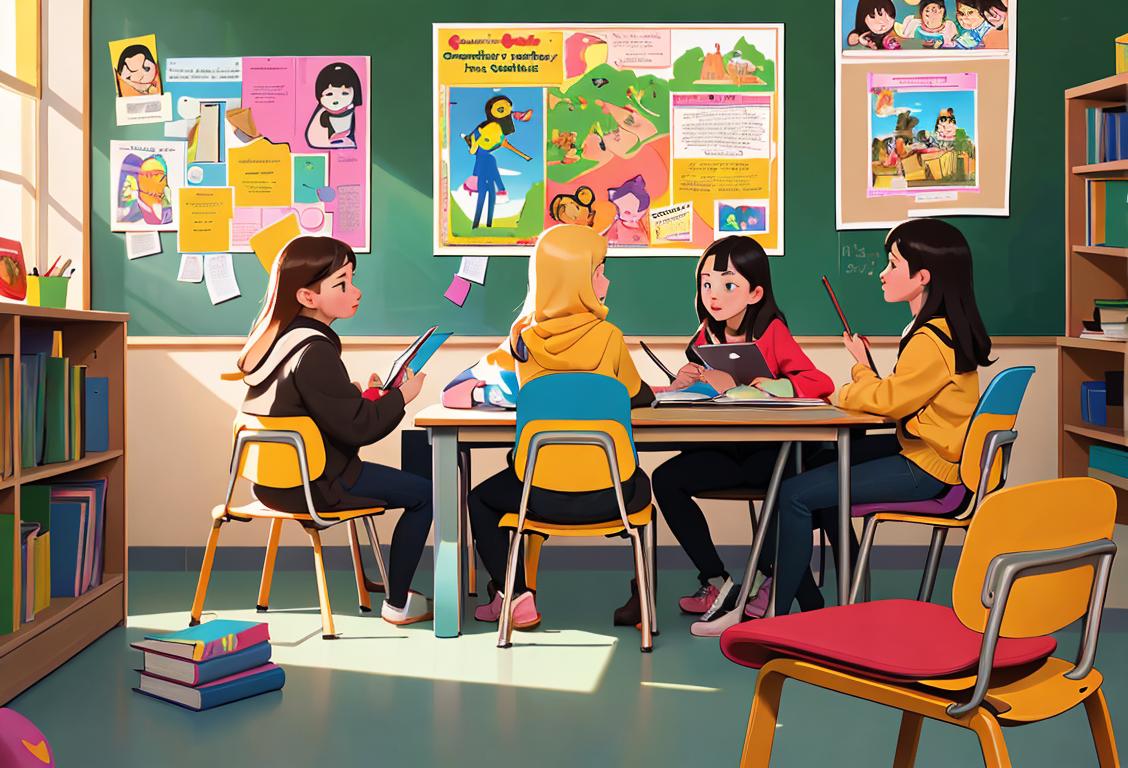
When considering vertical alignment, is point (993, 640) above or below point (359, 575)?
above

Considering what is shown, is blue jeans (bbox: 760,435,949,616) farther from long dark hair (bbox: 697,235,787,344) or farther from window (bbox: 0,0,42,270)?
window (bbox: 0,0,42,270)

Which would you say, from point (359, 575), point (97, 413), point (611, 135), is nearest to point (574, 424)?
point (359, 575)

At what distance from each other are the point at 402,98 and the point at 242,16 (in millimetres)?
734

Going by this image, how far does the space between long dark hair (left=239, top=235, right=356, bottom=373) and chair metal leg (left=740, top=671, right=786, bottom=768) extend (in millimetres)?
2000

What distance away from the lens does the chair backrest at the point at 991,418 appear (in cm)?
293

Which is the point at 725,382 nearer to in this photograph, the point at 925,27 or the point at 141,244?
the point at 925,27

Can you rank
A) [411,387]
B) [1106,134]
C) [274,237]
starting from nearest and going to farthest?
1. [411,387]
2. [1106,134]
3. [274,237]

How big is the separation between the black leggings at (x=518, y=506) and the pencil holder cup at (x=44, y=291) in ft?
4.56

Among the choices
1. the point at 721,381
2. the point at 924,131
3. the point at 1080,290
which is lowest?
the point at 721,381

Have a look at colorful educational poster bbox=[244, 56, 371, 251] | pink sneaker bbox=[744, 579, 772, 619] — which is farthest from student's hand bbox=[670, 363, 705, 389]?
colorful educational poster bbox=[244, 56, 371, 251]

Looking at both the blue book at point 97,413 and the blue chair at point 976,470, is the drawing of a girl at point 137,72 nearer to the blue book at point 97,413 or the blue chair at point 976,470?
the blue book at point 97,413

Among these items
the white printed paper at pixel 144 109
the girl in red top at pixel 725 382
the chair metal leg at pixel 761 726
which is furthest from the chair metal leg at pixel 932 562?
the white printed paper at pixel 144 109

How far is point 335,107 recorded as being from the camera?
14.0 ft

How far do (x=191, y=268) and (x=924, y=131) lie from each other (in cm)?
307
